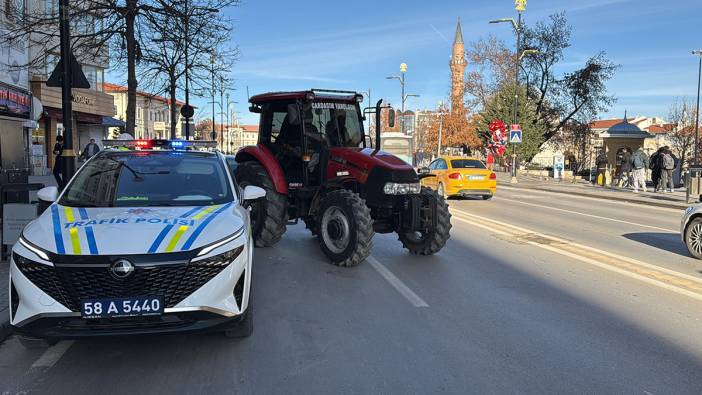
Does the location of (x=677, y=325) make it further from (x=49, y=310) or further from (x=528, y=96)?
(x=528, y=96)

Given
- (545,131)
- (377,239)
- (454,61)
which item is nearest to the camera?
(377,239)

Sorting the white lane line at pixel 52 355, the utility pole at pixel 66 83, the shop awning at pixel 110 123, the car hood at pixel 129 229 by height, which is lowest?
the white lane line at pixel 52 355

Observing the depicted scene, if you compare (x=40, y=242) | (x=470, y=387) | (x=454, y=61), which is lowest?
(x=470, y=387)

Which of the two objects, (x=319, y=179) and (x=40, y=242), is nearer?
(x=40, y=242)

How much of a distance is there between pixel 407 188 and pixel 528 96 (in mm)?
44327

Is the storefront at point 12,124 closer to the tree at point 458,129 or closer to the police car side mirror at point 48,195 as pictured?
the police car side mirror at point 48,195

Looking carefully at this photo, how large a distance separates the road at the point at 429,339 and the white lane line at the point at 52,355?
2 centimetres

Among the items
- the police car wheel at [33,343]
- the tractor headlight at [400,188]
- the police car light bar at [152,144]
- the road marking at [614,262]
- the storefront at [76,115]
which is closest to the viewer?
the police car wheel at [33,343]

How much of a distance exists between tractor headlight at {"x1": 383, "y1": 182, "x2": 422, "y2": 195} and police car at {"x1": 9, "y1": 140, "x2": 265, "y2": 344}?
335 centimetres

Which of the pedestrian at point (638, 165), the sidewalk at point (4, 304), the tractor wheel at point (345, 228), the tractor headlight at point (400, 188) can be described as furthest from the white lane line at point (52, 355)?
the pedestrian at point (638, 165)

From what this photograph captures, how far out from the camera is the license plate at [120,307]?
4.04m

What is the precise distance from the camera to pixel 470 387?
13.4ft

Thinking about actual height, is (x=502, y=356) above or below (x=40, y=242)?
below

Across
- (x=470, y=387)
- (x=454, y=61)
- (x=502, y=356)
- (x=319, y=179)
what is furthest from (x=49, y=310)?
(x=454, y=61)
